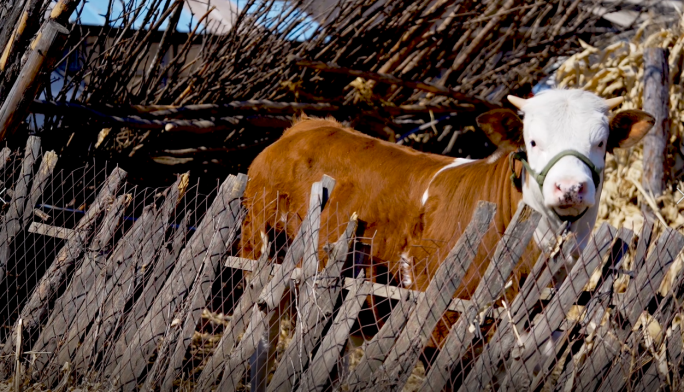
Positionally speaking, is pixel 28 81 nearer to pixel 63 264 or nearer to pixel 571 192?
pixel 63 264

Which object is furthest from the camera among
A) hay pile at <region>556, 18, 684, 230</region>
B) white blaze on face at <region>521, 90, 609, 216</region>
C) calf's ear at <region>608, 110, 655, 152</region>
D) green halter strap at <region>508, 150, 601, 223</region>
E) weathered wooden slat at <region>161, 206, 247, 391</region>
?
hay pile at <region>556, 18, 684, 230</region>

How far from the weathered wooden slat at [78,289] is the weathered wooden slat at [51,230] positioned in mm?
206

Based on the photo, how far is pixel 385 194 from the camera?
3.92m

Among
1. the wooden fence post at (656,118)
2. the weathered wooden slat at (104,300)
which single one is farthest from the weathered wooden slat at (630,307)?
the wooden fence post at (656,118)

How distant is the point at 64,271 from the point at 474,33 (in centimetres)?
484

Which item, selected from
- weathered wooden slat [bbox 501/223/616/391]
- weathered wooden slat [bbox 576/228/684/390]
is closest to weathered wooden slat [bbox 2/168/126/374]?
weathered wooden slat [bbox 501/223/616/391]

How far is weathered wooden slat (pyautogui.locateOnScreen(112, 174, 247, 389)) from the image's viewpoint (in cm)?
341

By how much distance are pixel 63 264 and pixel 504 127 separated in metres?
2.41

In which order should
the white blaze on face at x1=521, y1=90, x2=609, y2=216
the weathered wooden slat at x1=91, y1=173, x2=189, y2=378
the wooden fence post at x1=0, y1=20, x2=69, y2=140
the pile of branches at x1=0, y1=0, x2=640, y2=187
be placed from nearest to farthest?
the white blaze on face at x1=521, y1=90, x2=609, y2=216
the weathered wooden slat at x1=91, y1=173, x2=189, y2=378
the wooden fence post at x1=0, y1=20, x2=69, y2=140
the pile of branches at x1=0, y1=0, x2=640, y2=187

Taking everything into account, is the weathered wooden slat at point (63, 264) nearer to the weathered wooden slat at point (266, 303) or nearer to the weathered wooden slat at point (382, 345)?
the weathered wooden slat at point (266, 303)

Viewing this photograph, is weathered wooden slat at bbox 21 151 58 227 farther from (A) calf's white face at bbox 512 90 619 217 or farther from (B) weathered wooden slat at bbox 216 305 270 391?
(A) calf's white face at bbox 512 90 619 217

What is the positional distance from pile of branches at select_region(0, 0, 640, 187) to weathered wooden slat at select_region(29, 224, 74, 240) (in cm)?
81

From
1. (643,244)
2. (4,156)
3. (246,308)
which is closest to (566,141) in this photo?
(643,244)

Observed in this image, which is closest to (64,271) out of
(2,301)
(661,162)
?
(2,301)
